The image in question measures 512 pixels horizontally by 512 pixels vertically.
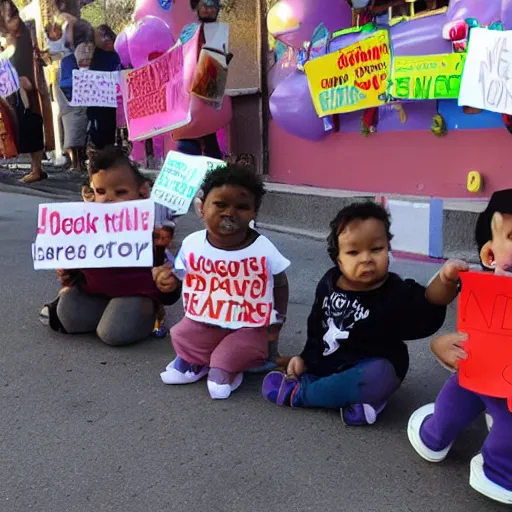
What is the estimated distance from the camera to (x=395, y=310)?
2.19 metres

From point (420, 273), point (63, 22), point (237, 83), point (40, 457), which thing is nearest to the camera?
point (40, 457)

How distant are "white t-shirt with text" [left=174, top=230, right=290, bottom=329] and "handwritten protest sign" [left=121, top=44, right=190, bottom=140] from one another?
2025mm

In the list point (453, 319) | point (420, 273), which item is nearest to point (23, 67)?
point (420, 273)

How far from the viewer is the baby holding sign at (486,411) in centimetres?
174

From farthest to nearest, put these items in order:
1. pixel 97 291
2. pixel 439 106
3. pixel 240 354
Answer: pixel 439 106 < pixel 97 291 < pixel 240 354

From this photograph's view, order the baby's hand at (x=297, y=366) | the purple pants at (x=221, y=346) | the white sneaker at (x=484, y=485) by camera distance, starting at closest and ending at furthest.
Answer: the white sneaker at (x=484, y=485) < the baby's hand at (x=297, y=366) < the purple pants at (x=221, y=346)

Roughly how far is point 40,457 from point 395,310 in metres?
1.23

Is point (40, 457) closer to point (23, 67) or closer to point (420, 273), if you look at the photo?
point (420, 273)

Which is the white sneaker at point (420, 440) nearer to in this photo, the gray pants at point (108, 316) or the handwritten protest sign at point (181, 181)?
the gray pants at point (108, 316)

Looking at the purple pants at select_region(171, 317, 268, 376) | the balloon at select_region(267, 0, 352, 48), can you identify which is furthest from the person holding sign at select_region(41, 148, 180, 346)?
the balloon at select_region(267, 0, 352, 48)

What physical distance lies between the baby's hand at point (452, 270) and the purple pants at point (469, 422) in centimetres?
28

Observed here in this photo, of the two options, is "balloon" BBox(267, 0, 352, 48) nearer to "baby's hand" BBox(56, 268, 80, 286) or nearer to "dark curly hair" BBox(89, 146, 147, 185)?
"dark curly hair" BBox(89, 146, 147, 185)

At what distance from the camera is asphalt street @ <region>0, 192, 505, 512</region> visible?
1856 millimetres

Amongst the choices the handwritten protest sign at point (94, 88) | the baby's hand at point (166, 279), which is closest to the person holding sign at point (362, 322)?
the baby's hand at point (166, 279)
